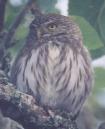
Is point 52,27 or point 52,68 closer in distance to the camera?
point 52,68

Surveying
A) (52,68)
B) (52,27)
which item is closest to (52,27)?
(52,27)

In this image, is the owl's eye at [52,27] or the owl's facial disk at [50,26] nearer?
the owl's facial disk at [50,26]

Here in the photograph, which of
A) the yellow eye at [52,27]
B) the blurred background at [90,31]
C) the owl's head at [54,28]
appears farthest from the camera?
the yellow eye at [52,27]

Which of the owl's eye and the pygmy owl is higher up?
the owl's eye

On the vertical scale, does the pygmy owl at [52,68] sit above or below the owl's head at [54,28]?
below

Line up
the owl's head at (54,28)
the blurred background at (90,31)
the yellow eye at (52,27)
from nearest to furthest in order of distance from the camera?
the blurred background at (90,31) < the owl's head at (54,28) < the yellow eye at (52,27)

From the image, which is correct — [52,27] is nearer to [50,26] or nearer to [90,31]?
[50,26]
